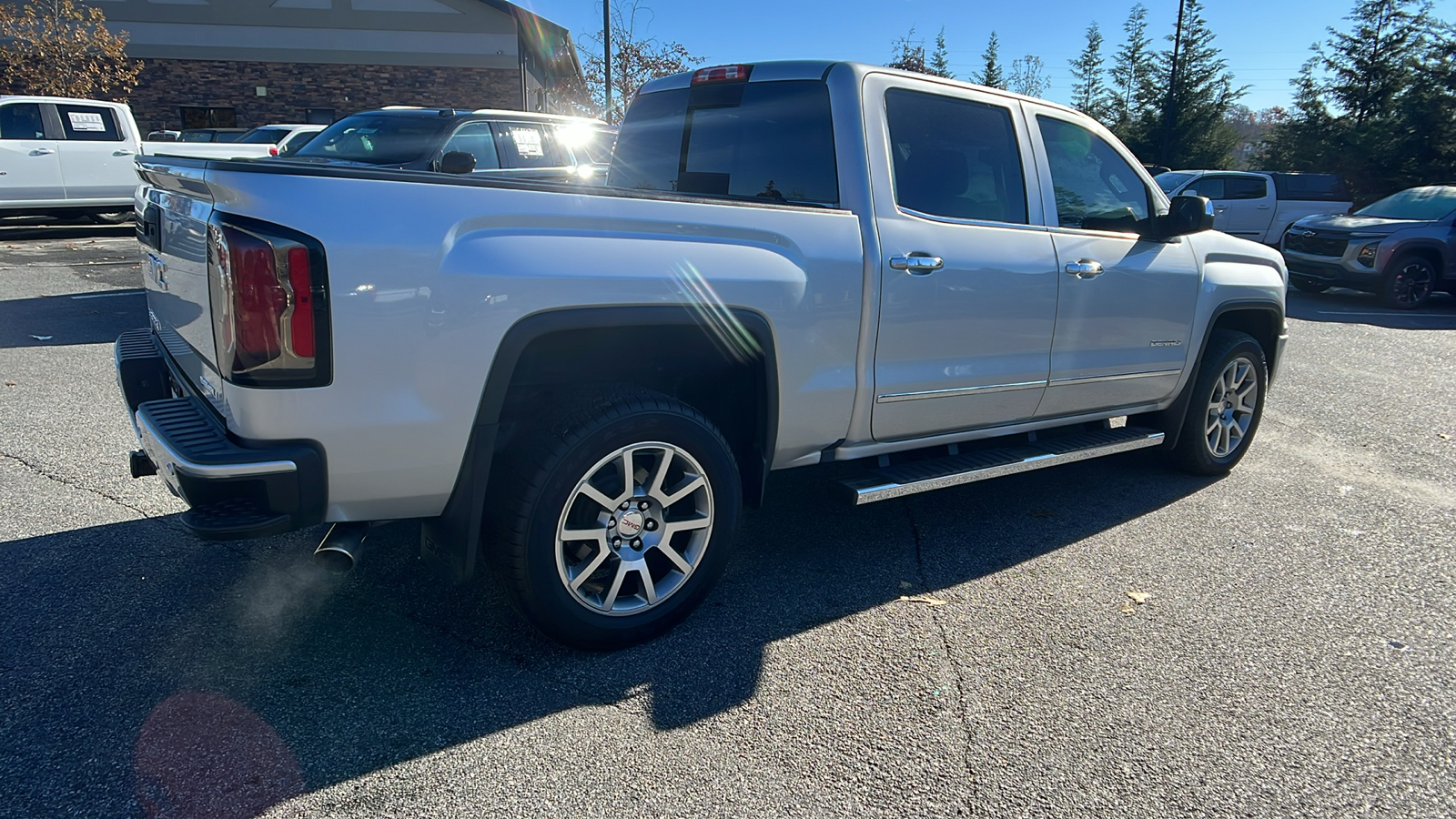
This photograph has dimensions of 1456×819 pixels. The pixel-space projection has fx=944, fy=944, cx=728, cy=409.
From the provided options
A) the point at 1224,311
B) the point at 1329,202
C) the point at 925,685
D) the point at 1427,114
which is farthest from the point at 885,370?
the point at 1427,114

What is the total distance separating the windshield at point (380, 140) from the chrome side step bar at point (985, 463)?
20.7 ft

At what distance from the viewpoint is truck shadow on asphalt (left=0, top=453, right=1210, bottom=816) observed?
8.21ft

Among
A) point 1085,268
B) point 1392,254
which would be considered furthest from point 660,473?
point 1392,254

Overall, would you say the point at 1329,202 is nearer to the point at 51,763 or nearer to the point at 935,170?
the point at 935,170

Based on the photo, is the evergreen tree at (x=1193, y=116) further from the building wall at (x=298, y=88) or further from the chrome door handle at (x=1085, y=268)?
the chrome door handle at (x=1085, y=268)

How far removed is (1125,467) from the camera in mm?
5566

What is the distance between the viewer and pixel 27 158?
14.3m

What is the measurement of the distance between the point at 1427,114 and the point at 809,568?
28.9 m

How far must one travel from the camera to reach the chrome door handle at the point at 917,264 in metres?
3.53

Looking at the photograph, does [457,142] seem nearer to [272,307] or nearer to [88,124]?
[272,307]

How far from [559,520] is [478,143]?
22.8 ft

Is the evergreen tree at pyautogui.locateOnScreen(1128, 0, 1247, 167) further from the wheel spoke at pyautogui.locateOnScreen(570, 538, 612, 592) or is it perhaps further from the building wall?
the wheel spoke at pyautogui.locateOnScreen(570, 538, 612, 592)

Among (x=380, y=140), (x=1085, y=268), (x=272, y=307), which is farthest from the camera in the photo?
(x=380, y=140)

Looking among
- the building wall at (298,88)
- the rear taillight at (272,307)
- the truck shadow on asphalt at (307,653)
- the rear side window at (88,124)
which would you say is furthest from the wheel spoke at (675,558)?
the building wall at (298,88)
